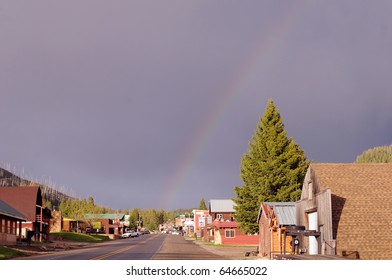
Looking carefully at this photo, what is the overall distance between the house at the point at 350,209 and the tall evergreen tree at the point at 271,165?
28341 millimetres

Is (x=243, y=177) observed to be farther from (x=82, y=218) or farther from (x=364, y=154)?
(x=82, y=218)

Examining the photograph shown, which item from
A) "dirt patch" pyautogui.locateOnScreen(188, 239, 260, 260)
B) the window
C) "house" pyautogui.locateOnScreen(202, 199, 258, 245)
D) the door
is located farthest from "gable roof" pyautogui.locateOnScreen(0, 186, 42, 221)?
the door

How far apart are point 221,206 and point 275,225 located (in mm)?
83729

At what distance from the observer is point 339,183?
1249 inches

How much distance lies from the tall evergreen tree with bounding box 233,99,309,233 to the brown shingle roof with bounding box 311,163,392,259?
31.3m

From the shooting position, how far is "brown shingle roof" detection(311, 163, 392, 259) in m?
25.5

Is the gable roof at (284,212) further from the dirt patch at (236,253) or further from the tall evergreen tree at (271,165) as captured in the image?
the tall evergreen tree at (271,165)

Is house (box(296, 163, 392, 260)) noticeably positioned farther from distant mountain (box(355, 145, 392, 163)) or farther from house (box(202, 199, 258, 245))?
house (box(202, 199, 258, 245))

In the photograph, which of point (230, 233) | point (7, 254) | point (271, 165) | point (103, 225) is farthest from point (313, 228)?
point (103, 225)

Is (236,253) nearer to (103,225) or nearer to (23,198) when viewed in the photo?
(23,198)

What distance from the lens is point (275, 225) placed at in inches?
1797

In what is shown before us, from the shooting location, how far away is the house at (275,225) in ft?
143
